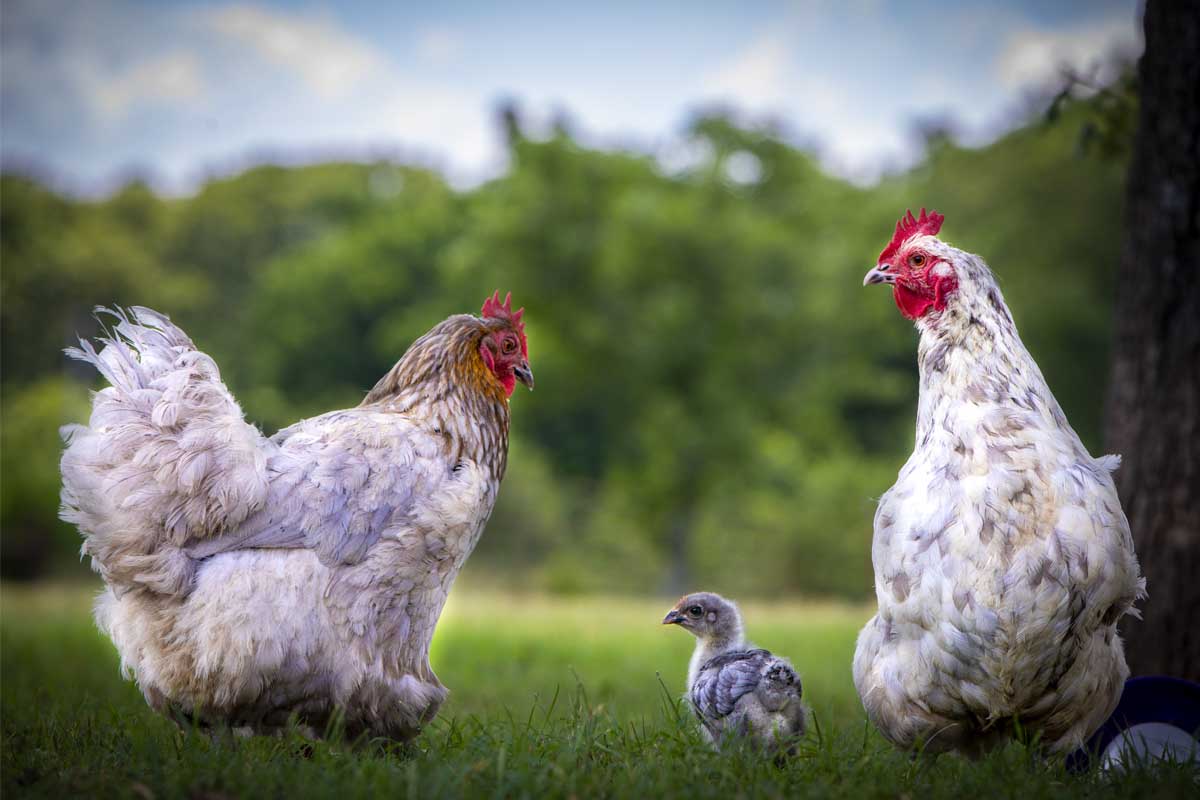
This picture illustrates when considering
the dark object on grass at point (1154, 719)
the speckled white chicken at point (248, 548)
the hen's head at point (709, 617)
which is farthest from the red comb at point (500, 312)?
the dark object on grass at point (1154, 719)

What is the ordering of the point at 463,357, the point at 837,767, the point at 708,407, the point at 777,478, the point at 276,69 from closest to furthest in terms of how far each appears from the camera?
1. the point at 837,767
2. the point at 463,357
3. the point at 708,407
4. the point at 276,69
5. the point at 777,478

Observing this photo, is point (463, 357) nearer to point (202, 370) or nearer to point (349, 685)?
point (202, 370)

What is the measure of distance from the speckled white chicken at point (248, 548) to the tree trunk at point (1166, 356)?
3880mm

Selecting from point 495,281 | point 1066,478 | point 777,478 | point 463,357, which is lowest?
point 1066,478

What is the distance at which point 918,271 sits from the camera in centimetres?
422

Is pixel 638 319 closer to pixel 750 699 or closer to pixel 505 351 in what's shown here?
pixel 505 351

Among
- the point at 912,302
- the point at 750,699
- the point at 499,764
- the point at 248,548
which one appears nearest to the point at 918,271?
the point at 912,302

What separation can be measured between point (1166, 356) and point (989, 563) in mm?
Answer: 2698

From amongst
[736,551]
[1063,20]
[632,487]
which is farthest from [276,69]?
[1063,20]

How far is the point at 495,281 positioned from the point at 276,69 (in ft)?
30.1

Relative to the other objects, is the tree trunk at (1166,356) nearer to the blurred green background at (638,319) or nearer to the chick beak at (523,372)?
the chick beak at (523,372)

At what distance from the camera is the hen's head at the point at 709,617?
16.9ft

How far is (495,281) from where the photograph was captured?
22.5 meters

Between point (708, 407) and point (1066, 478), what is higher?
point (708, 407)
